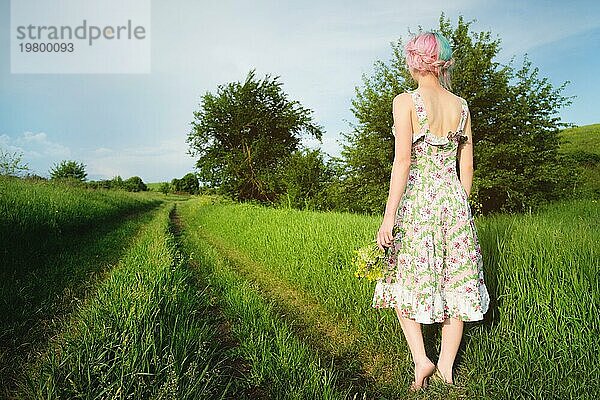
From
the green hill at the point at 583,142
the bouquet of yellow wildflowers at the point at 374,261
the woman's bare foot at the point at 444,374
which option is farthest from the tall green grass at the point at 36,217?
the green hill at the point at 583,142

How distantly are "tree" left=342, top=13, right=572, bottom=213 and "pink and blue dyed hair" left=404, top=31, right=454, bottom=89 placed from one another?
32.3 ft

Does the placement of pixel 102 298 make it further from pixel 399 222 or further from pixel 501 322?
pixel 501 322

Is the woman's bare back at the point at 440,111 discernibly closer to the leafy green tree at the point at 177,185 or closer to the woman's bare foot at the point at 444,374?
the woman's bare foot at the point at 444,374

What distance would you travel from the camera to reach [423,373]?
10.2 ft

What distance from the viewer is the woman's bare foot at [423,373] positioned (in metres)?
3.09

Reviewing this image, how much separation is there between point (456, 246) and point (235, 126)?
16.4 metres

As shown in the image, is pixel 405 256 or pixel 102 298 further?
pixel 102 298

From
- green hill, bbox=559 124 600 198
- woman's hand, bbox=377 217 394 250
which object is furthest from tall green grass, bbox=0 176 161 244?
green hill, bbox=559 124 600 198

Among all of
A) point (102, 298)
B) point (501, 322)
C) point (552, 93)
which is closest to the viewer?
point (501, 322)

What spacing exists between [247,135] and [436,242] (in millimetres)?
16208

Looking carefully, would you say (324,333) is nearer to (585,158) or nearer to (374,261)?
(374,261)

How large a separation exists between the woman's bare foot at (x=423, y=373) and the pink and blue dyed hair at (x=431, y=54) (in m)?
1.92

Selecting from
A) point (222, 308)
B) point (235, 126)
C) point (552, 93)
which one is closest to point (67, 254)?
point (222, 308)

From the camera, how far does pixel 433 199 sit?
3.06m
